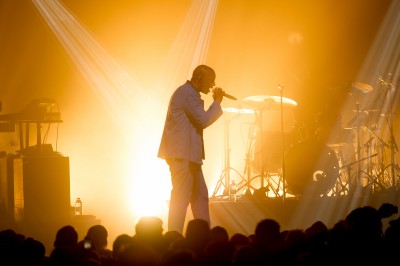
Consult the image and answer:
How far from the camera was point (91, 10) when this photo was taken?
9406mm

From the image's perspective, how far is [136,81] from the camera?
968 centimetres

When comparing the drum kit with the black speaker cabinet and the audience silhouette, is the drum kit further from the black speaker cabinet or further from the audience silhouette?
the audience silhouette

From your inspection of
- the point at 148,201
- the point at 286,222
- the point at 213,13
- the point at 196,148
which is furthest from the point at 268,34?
the point at 196,148

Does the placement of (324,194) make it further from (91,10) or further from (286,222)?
(91,10)

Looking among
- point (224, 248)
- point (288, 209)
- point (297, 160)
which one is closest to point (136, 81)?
point (297, 160)

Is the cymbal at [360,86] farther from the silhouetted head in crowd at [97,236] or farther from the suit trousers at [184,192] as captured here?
the silhouetted head in crowd at [97,236]

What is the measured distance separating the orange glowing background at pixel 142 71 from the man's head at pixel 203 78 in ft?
11.2

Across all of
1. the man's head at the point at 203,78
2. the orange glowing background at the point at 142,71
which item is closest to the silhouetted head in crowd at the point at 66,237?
the man's head at the point at 203,78

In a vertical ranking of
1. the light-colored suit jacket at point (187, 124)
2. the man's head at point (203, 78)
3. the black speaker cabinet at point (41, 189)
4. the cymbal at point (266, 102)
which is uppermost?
the man's head at point (203, 78)

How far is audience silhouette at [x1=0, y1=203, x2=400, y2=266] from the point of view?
2.33 metres

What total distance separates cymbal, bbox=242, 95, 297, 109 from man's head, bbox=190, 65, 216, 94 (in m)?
3.11

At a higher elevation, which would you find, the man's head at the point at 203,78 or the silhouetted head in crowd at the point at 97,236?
the man's head at the point at 203,78

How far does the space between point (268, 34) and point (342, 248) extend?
8.54 metres

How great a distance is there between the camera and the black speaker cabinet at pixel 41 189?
6.22 m
